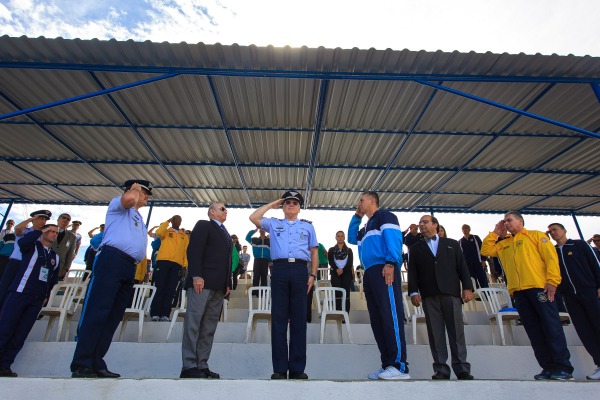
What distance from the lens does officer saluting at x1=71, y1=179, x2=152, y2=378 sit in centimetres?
272

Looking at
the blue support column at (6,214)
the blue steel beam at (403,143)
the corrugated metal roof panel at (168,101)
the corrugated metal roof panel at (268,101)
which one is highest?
the corrugated metal roof panel at (168,101)

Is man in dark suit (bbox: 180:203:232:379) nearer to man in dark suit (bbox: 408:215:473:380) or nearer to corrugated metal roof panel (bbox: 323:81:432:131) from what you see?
man in dark suit (bbox: 408:215:473:380)

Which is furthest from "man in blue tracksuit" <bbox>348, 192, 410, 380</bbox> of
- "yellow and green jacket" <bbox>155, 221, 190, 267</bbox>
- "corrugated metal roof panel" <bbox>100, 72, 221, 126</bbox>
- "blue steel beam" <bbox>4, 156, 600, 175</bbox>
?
"blue steel beam" <bbox>4, 156, 600, 175</bbox>

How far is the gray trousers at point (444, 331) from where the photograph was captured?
130 inches

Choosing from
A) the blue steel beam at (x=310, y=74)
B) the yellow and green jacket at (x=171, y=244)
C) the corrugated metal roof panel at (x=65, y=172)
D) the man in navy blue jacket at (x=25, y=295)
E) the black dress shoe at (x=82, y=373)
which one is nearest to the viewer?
the black dress shoe at (x=82, y=373)

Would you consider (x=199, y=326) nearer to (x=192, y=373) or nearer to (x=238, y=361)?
(x=192, y=373)

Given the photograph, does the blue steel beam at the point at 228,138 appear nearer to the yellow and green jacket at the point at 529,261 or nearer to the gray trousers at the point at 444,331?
the gray trousers at the point at 444,331

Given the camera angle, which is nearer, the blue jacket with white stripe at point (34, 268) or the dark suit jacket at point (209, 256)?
the dark suit jacket at point (209, 256)

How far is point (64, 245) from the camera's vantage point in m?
6.46

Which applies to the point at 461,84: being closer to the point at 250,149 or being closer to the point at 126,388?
the point at 250,149

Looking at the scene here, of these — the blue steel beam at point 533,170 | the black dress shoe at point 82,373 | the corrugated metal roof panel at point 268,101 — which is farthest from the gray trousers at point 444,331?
the blue steel beam at point 533,170

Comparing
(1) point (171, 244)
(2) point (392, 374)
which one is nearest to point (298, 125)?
(1) point (171, 244)

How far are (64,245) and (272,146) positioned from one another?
4.48 m

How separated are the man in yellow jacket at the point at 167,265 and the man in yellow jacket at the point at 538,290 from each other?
169 inches
